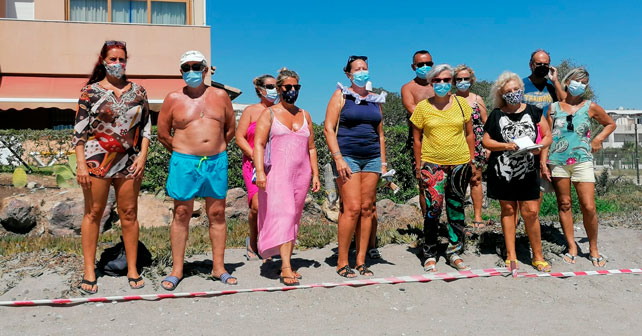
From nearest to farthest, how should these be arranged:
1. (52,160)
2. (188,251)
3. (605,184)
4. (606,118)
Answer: (606,118) < (188,251) < (52,160) < (605,184)

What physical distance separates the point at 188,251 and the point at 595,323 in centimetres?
412

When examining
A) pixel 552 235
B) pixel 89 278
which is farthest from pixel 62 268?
pixel 552 235

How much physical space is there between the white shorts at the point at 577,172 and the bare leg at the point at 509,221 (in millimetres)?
671

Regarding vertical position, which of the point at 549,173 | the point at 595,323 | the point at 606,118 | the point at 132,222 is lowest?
the point at 595,323

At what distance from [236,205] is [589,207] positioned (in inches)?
205

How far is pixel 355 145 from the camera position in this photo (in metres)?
5.02

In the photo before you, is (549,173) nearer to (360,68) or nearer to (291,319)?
(360,68)

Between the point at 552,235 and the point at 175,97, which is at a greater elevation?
the point at 175,97

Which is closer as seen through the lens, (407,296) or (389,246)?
(407,296)

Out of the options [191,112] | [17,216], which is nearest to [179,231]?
[191,112]

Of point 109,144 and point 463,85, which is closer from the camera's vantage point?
point 109,144

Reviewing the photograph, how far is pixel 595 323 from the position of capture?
408 centimetres

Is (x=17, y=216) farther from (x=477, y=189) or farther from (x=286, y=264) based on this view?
(x=477, y=189)

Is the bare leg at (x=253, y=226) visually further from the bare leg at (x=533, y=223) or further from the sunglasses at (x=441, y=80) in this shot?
the bare leg at (x=533, y=223)
